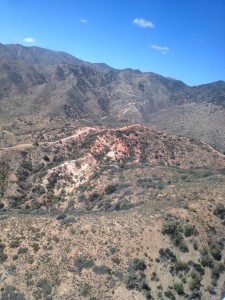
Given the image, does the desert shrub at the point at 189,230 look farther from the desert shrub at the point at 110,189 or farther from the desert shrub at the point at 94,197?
the desert shrub at the point at 94,197

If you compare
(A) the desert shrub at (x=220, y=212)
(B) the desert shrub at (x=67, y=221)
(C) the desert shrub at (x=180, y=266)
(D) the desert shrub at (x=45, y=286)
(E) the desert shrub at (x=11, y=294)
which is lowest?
(E) the desert shrub at (x=11, y=294)

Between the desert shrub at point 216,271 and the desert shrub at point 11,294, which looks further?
the desert shrub at point 216,271

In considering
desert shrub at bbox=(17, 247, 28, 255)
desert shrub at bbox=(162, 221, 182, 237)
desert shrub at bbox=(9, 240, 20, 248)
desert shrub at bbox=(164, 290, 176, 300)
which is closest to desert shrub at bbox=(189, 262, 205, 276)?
desert shrub at bbox=(162, 221, 182, 237)

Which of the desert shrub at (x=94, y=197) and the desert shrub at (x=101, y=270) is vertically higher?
the desert shrub at (x=101, y=270)

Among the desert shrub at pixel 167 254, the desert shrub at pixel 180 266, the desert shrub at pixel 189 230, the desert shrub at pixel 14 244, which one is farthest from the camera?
the desert shrub at pixel 189 230

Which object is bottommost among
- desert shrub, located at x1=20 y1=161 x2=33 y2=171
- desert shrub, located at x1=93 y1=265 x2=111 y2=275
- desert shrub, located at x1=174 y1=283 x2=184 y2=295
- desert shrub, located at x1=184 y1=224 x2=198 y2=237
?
desert shrub, located at x1=174 y1=283 x2=184 y2=295

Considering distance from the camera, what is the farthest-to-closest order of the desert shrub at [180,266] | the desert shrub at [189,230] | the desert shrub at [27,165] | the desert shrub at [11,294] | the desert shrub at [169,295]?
the desert shrub at [27,165], the desert shrub at [189,230], the desert shrub at [180,266], the desert shrub at [169,295], the desert shrub at [11,294]

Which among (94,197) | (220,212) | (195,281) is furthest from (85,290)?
(94,197)

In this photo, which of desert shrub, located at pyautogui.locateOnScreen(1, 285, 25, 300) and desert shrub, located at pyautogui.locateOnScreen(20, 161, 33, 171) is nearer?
desert shrub, located at pyautogui.locateOnScreen(1, 285, 25, 300)

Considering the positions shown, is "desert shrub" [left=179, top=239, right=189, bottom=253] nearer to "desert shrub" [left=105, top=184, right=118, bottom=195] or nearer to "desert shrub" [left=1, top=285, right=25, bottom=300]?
"desert shrub" [left=1, top=285, right=25, bottom=300]

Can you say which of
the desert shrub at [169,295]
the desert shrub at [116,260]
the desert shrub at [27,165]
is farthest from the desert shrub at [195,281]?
the desert shrub at [27,165]
